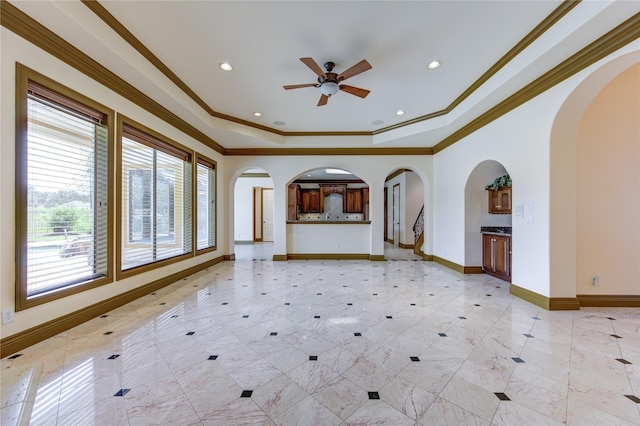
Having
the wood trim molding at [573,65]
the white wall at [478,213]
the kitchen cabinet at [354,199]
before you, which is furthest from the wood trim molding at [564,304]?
the kitchen cabinet at [354,199]

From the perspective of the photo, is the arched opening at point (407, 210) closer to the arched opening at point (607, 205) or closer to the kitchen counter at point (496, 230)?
the kitchen counter at point (496, 230)

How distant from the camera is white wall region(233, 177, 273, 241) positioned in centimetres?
1070

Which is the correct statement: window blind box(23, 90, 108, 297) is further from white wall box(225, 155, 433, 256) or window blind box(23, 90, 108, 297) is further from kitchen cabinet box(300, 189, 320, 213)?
kitchen cabinet box(300, 189, 320, 213)

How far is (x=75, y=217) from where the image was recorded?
112 inches

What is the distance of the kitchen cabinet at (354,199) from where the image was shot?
36.6 feet

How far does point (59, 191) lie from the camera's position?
8.84ft

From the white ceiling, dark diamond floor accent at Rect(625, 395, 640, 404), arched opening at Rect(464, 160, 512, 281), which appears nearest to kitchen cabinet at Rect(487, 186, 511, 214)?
arched opening at Rect(464, 160, 512, 281)

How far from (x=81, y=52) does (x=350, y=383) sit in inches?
169

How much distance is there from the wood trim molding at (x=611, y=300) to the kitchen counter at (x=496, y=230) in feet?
4.72

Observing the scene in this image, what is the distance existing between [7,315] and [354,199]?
1009 centimetres

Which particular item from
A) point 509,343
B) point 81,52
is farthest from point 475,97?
point 81,52

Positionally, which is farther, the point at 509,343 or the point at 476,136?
the point at 476,136

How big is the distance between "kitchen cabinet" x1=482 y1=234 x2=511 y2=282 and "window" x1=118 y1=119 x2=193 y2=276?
20.3 feet

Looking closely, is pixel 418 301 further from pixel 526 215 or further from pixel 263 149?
pixel 263 149
